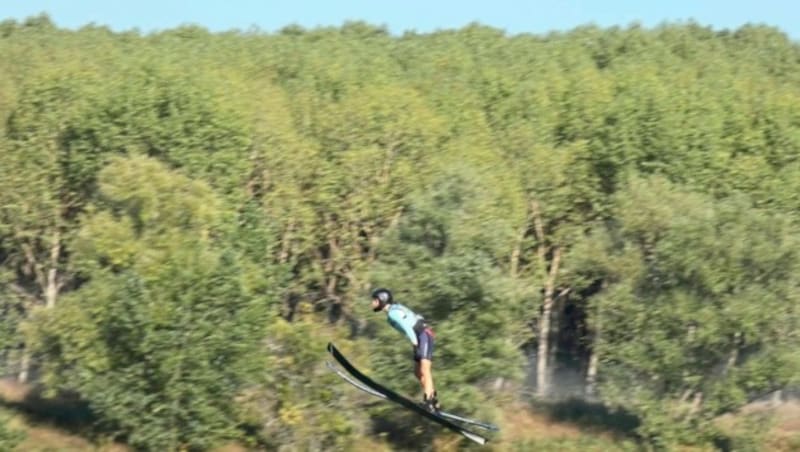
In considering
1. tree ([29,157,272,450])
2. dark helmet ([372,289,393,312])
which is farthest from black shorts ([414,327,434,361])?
tree ([29,157,272,450])

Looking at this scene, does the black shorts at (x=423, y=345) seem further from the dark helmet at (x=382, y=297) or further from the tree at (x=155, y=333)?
the tree at (x=155, y=333)

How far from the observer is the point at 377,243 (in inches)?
1576

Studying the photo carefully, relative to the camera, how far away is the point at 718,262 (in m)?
38.2

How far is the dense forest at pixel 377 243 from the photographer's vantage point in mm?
36594

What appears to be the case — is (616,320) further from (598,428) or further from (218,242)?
(218,242)

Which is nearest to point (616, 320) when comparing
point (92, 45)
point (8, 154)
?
point (8, 154)

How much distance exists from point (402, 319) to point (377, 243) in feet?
66.2

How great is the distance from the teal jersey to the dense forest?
16411 millimetres

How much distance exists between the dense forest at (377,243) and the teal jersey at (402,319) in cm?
1641

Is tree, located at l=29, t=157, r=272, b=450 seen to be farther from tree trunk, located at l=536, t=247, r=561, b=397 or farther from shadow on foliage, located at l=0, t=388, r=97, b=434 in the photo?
tree trunk, located at l=536, t=247, r=561, b=397

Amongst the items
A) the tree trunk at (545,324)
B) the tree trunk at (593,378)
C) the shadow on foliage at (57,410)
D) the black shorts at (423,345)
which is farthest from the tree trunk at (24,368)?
the black shorts at (423,345)

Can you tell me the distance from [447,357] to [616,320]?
5012 millimetres

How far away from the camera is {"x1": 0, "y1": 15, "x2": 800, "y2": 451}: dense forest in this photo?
36594 millimetres

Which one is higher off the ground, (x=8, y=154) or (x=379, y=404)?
(x=8, y=154)
